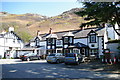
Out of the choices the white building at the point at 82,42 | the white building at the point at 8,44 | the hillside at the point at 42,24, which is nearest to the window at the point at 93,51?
the white building at the point at 82,42

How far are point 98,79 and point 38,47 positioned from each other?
32533 mm

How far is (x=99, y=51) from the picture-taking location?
3244cm

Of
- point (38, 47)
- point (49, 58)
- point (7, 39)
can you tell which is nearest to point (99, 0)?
point (49, 58)

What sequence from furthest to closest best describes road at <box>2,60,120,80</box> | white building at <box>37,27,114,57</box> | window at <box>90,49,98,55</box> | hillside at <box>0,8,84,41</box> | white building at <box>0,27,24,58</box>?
1. hillside at <box>0,8,84,41</box>
2. white building at <box>0,27,24,58</box>
3. window at <box>90,49,98,55</box>
4. white building at <box>37,27,114,57</box>
5. road at <box>2,60,120,80</box>

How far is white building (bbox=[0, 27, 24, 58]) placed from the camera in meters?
42.2

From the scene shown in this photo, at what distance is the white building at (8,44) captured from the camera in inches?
1663

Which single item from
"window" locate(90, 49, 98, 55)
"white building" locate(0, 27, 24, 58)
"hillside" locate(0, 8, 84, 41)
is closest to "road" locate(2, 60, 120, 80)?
"window" locate(90, 49, 98, 55)

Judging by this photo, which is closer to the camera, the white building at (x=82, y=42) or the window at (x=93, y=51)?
the white building at (x=82, y=42)

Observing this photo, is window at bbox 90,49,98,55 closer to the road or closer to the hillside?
the road

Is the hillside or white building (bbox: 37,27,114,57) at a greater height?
the hillside

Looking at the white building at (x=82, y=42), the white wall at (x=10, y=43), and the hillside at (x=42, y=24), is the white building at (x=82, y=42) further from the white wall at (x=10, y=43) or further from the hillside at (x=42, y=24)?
the hillside at (x=42, y=24)

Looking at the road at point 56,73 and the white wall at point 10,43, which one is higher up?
the white wall at point 10,43

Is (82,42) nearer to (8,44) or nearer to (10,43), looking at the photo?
(10,43)

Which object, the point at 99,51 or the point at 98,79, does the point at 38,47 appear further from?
the point at 98,79
